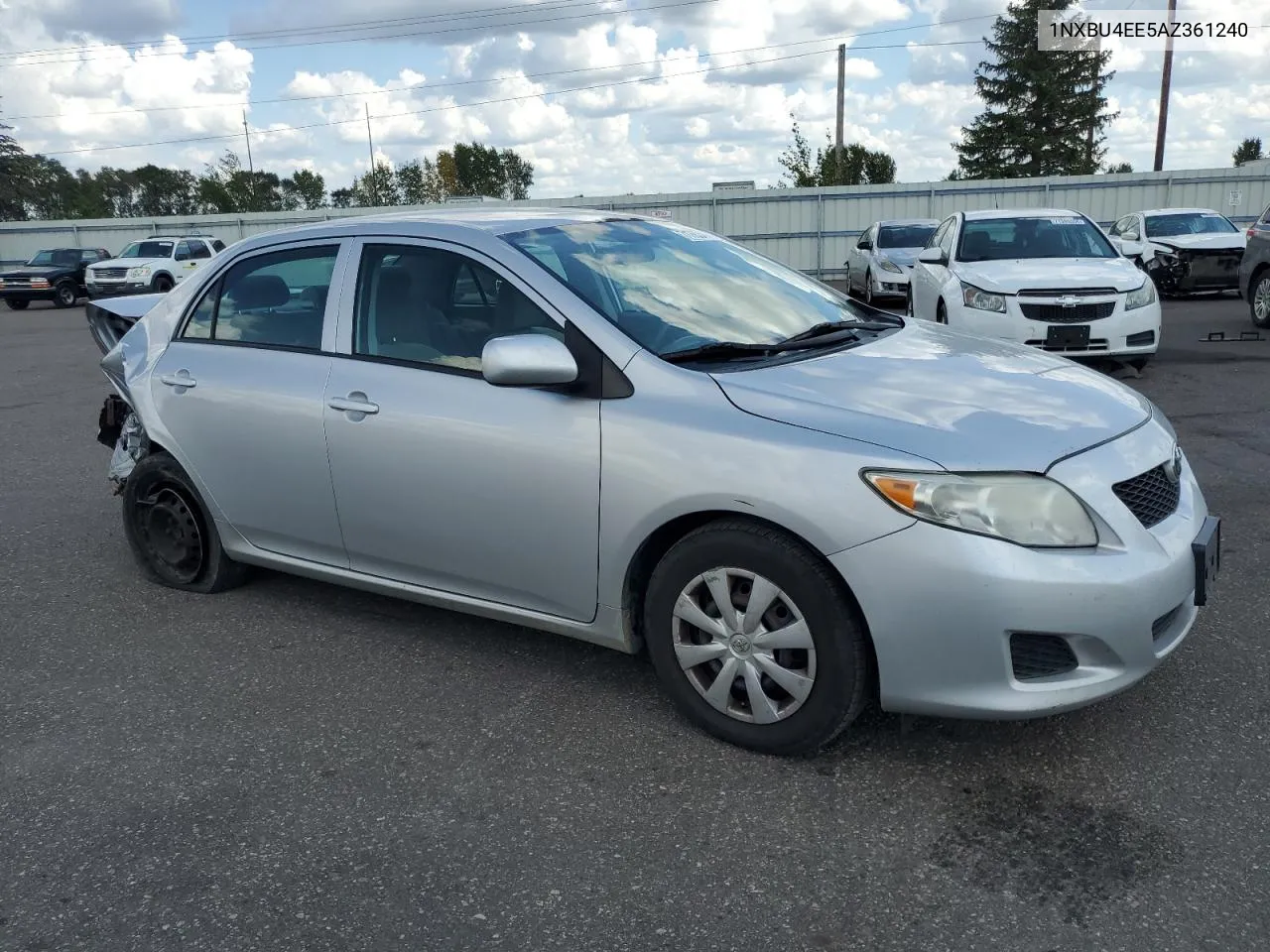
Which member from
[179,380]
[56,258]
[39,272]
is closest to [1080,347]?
[179,380]

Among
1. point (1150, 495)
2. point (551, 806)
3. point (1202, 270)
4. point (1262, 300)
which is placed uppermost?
point (1150, 495)

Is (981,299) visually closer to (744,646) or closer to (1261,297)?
(1261,297)

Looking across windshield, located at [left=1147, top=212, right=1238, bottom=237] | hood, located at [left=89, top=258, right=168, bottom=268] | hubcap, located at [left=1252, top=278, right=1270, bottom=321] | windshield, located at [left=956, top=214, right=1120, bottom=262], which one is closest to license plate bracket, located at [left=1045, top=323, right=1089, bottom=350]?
windshield, located at [left=956, top=214, right=1120, bottom=262]

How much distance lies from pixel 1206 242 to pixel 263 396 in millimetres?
16938

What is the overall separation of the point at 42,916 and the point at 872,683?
2.23 meters

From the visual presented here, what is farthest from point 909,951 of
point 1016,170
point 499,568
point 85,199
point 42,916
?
point 85,199

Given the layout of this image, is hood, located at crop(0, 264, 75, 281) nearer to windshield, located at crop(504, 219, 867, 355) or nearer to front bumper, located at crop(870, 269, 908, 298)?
front bumper, located at crop(870, 269, 908, 298)

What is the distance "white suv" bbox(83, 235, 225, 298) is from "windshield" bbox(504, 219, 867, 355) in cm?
2309

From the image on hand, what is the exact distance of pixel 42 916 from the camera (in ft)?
8.49

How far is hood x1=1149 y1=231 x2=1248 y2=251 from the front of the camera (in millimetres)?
16812

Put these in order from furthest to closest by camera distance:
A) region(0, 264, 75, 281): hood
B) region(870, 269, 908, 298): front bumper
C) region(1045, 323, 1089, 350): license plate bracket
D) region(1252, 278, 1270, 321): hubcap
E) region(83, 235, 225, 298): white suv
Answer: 1. region(0, 264, 75, 281): hood
2. region(83, 235, 225, 298): white suv
3. region(870, 269, 908, 298): front bumper
4. region(1252, 278, 1270, 321): hubcap
5. region(1045, 323, 1089, 350): license plate bracket

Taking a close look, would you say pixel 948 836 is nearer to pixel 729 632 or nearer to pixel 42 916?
pixel 729 632

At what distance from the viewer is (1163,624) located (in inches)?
117

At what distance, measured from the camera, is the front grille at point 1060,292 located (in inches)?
357
